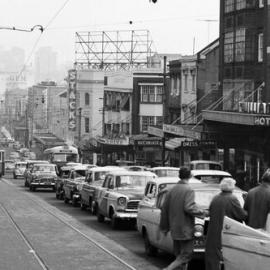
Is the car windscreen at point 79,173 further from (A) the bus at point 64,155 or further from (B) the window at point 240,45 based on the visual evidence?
(A) the bus at point 64,155

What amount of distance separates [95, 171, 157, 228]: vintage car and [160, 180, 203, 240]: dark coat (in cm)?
926

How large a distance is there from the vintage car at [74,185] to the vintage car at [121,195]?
6.52m

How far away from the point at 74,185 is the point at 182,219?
66.4 feet

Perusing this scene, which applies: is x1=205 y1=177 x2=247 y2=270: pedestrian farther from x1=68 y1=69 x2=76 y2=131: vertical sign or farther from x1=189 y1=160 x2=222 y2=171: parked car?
x1=68 y1=69 x2=76 y2=131: vertical sign

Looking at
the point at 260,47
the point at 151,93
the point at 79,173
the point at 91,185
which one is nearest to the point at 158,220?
the point at 91,185

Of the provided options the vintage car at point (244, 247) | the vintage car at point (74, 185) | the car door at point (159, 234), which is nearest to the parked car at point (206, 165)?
the vintage car at point (74, 185)

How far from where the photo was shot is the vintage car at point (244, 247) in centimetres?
928

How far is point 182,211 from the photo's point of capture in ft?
37.8

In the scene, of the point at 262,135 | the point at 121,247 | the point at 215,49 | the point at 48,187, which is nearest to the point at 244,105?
the point at 262,135

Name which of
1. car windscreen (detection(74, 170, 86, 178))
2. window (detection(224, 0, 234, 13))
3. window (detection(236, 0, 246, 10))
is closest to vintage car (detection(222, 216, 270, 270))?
car windscreen (detection(74, 170, 86, 178))

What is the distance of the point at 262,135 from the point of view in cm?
3872

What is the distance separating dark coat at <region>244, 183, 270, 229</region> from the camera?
1080 centimetres

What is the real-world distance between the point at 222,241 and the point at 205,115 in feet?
94.2

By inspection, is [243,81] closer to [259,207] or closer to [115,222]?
[115,222]
